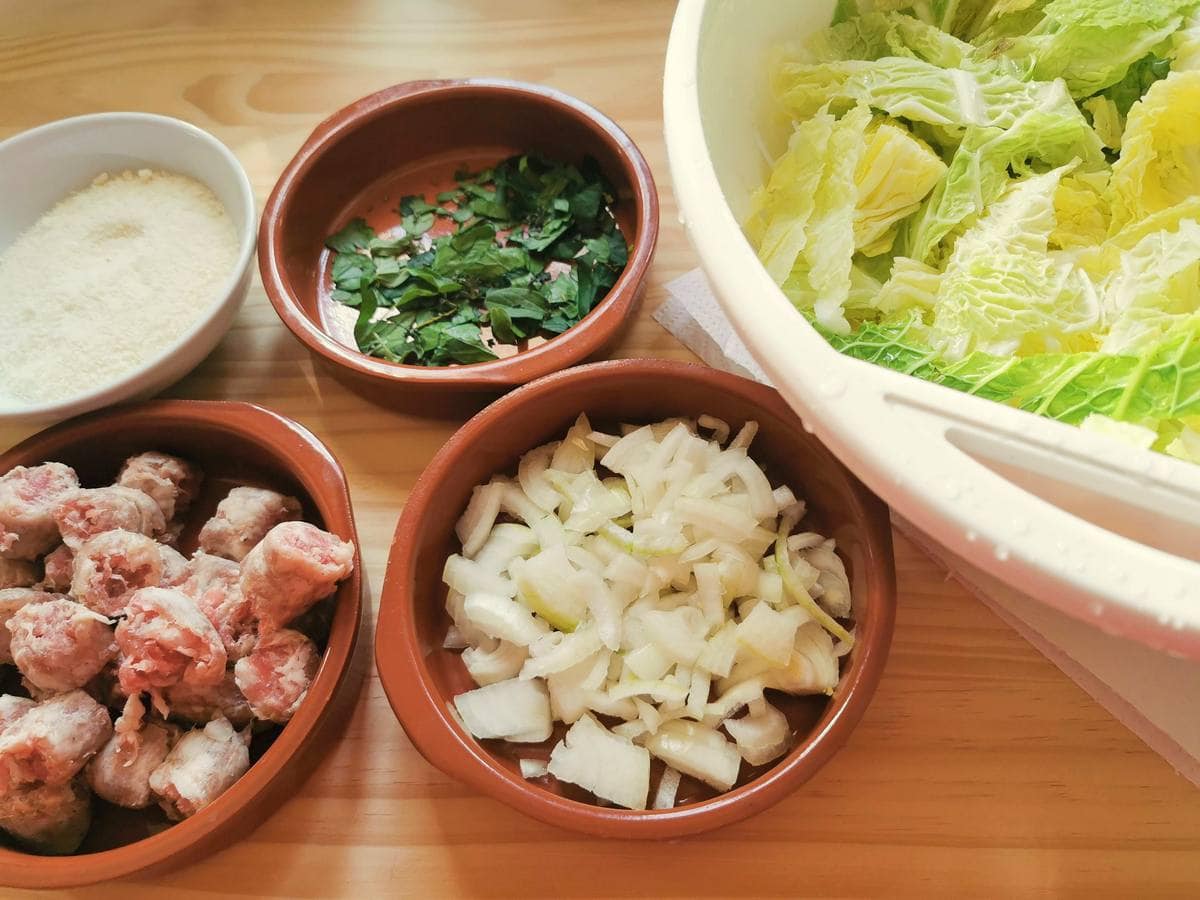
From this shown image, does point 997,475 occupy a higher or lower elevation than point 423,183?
higher

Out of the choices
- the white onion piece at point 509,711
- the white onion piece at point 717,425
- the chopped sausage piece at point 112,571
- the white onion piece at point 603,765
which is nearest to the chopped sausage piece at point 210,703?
the chopped sausage piece at point 112,571

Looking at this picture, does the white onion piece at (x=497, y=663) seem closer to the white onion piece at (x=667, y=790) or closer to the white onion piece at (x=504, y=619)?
the white onion piece at (x=504, y=619)

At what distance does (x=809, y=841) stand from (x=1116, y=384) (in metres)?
0.56

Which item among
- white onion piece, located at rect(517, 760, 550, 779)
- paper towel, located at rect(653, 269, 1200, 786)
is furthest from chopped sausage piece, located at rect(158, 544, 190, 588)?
paper towel, located at rect(653, 269, 1200, 786)

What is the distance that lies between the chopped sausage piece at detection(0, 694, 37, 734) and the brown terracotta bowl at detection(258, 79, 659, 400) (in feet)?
1.69

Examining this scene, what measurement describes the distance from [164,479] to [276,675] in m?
0.34

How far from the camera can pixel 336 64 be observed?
5.39 feet

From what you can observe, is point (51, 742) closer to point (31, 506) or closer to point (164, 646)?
point (164, 646)

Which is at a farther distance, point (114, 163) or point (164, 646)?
point (114, 163)

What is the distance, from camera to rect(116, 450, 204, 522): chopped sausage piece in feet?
3.64

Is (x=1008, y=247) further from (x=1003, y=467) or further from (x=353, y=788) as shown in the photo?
(x=353, y=788)

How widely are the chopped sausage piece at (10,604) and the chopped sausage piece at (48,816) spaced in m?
0.19

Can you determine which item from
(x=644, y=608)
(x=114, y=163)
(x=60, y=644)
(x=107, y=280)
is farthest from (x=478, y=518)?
(x=114, y=163)

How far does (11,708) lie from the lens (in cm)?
95
